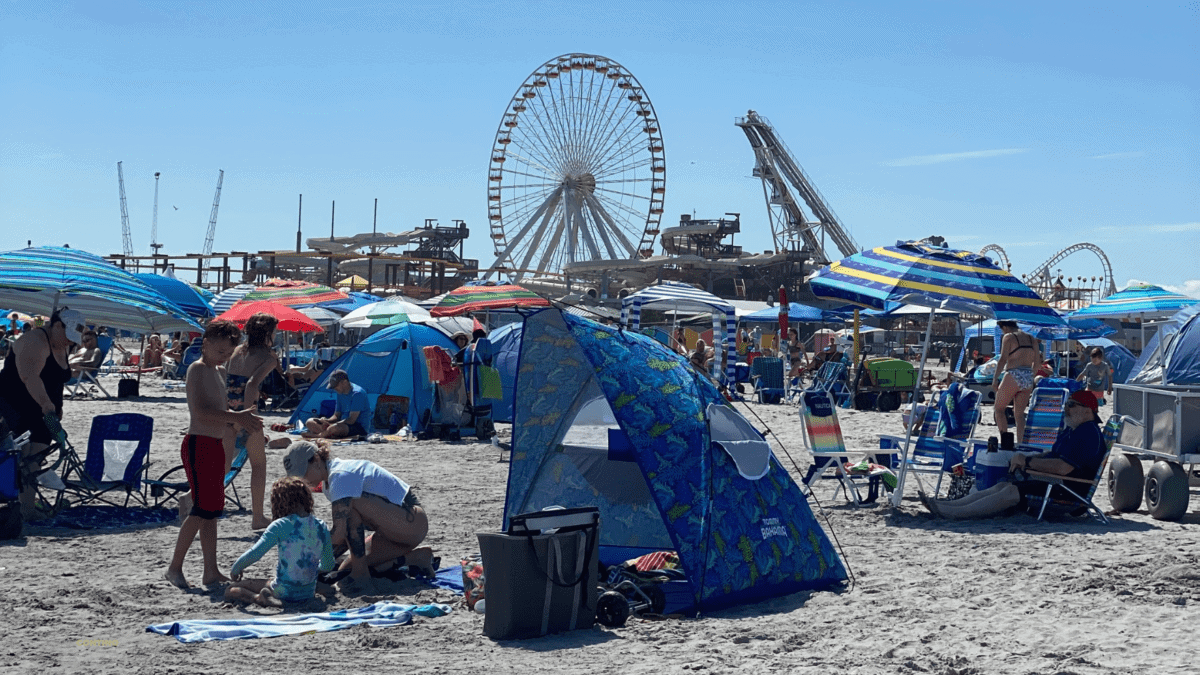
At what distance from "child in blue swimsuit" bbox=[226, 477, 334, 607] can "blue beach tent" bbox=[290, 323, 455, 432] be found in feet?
30.1

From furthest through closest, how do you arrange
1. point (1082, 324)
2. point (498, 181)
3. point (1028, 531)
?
point (498, 181)
point (1082, 324)
point (1028, 531)

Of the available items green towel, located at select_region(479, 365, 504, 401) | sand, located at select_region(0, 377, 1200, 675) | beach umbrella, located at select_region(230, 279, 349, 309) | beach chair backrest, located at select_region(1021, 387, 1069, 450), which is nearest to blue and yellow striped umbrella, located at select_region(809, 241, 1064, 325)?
beach chair backrest, located at select_region(1021, 387, 1069, 450)

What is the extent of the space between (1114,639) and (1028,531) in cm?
300

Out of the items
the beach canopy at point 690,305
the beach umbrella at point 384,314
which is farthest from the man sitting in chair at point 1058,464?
the beach umbrella at point 384,314

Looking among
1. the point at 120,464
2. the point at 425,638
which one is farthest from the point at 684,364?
the point at 120,464

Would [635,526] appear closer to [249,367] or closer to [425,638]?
[425,638]

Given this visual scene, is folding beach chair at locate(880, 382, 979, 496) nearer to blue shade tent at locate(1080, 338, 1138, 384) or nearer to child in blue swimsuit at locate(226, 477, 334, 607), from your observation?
child in blue swimsuit at locate(226, 477, 334, 607)

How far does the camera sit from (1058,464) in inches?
329

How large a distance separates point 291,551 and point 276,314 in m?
12.6

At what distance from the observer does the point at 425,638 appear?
5375 mm

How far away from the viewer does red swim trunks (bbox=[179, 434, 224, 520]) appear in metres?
6.23

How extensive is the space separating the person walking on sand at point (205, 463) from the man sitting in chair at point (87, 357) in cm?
1408

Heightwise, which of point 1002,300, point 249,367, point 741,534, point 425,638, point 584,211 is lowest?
point 425,638

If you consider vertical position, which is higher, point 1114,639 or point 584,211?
point 584,211
